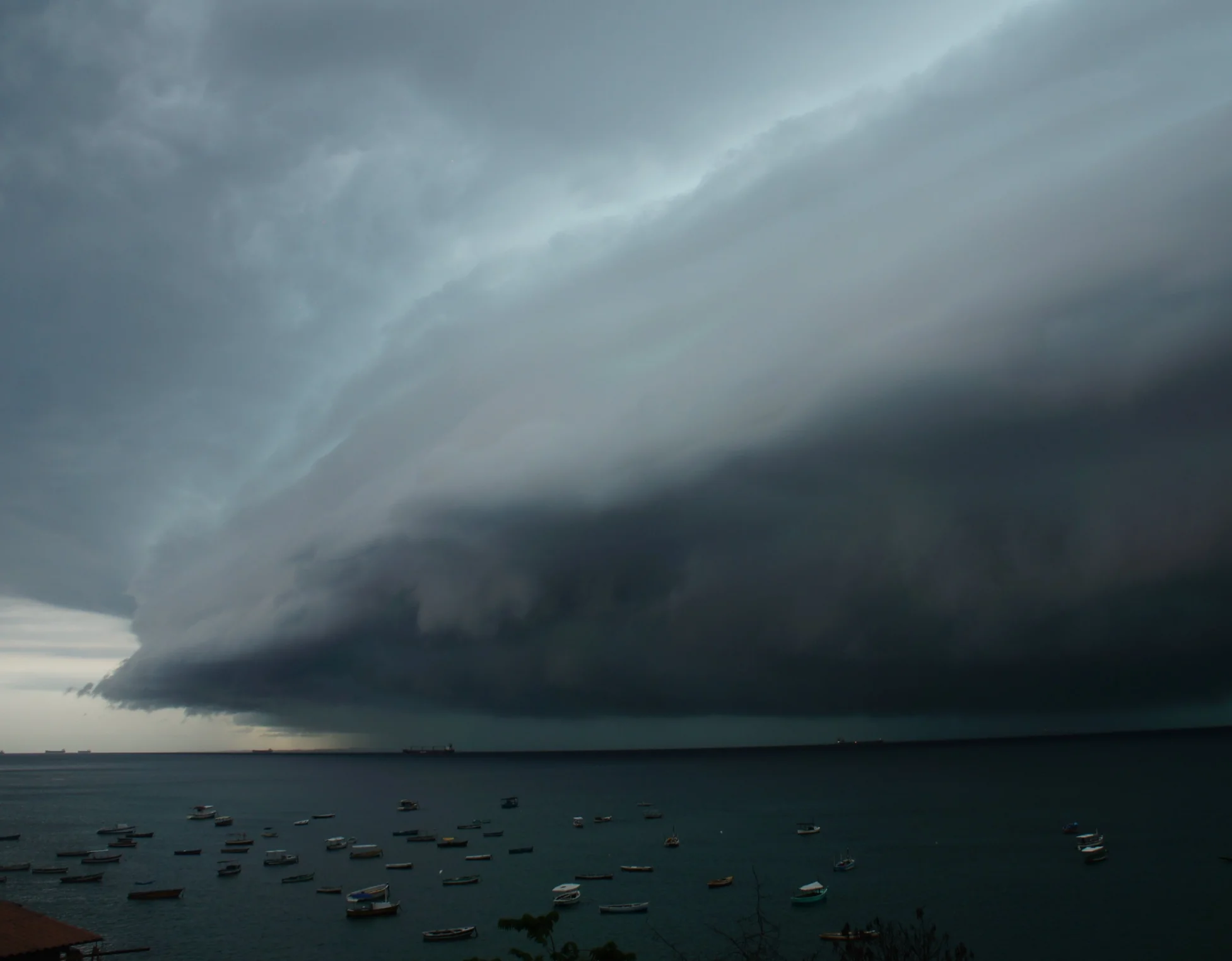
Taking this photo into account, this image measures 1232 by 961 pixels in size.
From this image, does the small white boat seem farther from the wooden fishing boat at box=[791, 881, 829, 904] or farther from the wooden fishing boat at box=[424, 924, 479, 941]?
the wooden fishing boat at box=[791, 881, 829, 904]

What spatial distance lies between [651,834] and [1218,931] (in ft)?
317

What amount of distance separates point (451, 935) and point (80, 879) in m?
63.0

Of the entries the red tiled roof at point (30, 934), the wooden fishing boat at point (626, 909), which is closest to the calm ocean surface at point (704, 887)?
the wooden fishing boat at point (626, 909)

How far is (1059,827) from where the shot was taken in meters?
152

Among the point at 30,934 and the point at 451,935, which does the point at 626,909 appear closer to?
the point at 451,935

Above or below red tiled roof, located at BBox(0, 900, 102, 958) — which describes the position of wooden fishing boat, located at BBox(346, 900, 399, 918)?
below

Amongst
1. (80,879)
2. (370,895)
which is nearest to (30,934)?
(370,895)

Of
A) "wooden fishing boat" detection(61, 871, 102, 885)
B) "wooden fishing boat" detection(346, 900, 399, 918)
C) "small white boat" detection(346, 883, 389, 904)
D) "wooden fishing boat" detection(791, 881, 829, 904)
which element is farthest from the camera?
"wooden fishing boat" detection(61, 871, 102, 885)

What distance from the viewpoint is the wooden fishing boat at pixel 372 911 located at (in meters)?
92.6

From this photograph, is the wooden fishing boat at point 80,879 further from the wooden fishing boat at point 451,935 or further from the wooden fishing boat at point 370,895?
the wooden fishing boat at point 451,935

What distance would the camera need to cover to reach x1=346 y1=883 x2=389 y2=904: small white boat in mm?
97938

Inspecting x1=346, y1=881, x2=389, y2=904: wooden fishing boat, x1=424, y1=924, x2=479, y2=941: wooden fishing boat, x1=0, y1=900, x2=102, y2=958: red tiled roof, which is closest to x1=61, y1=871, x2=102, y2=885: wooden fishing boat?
x1=346, y1=881, x2=389, y2=904: wooden fishing boat

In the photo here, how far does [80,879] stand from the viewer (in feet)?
371

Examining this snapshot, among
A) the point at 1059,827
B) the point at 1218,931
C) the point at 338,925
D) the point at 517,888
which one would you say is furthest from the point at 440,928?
the point at 1059,827
